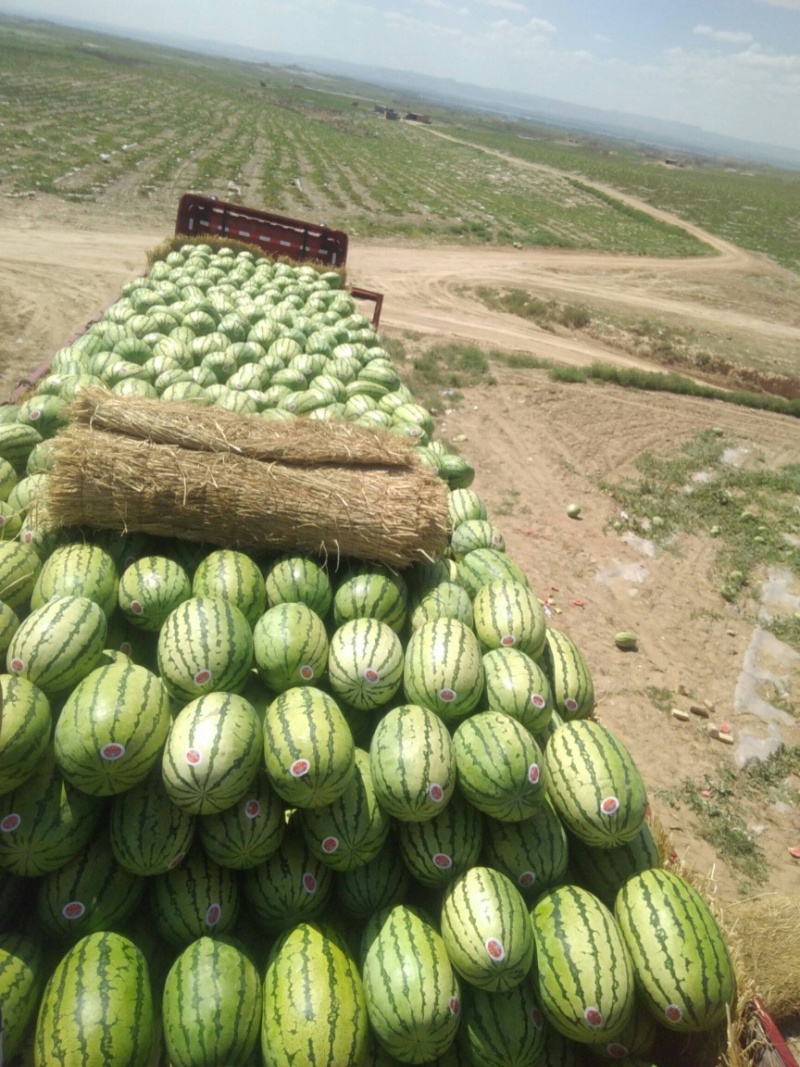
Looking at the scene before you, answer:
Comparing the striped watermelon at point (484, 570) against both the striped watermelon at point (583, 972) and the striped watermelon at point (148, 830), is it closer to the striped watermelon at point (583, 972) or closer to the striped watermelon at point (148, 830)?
the striped watermelon at point (583, 972)

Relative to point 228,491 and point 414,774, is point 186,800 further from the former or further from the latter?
point 228,491

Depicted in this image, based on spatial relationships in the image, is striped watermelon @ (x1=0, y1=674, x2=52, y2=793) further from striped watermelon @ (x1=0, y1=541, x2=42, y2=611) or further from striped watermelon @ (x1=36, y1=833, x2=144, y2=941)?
striped watermelon @ (x1=0, y1=541, x2=42, y2=611)

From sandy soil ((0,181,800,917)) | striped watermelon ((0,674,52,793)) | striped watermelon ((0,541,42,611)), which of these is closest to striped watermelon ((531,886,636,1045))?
striped watermelon ((0,674,52,793))

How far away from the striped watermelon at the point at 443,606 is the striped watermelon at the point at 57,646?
1.80 m

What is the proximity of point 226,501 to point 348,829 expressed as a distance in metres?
1.96

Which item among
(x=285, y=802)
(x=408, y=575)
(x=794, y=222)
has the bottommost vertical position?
(x=285, y=802)

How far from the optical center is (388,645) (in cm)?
343

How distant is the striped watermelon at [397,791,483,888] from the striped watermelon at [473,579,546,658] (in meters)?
1.01

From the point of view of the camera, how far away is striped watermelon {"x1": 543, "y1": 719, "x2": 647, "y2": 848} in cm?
299

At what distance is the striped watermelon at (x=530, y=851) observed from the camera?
296 cm

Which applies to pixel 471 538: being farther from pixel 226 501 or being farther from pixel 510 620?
pixel 226 501

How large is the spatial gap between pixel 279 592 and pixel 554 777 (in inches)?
72.2

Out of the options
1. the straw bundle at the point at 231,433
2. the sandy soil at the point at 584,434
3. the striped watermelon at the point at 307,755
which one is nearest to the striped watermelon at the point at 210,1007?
the striped watermelon at the point at 307,755

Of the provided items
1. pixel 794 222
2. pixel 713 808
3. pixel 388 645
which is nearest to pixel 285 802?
pixel 388 645
